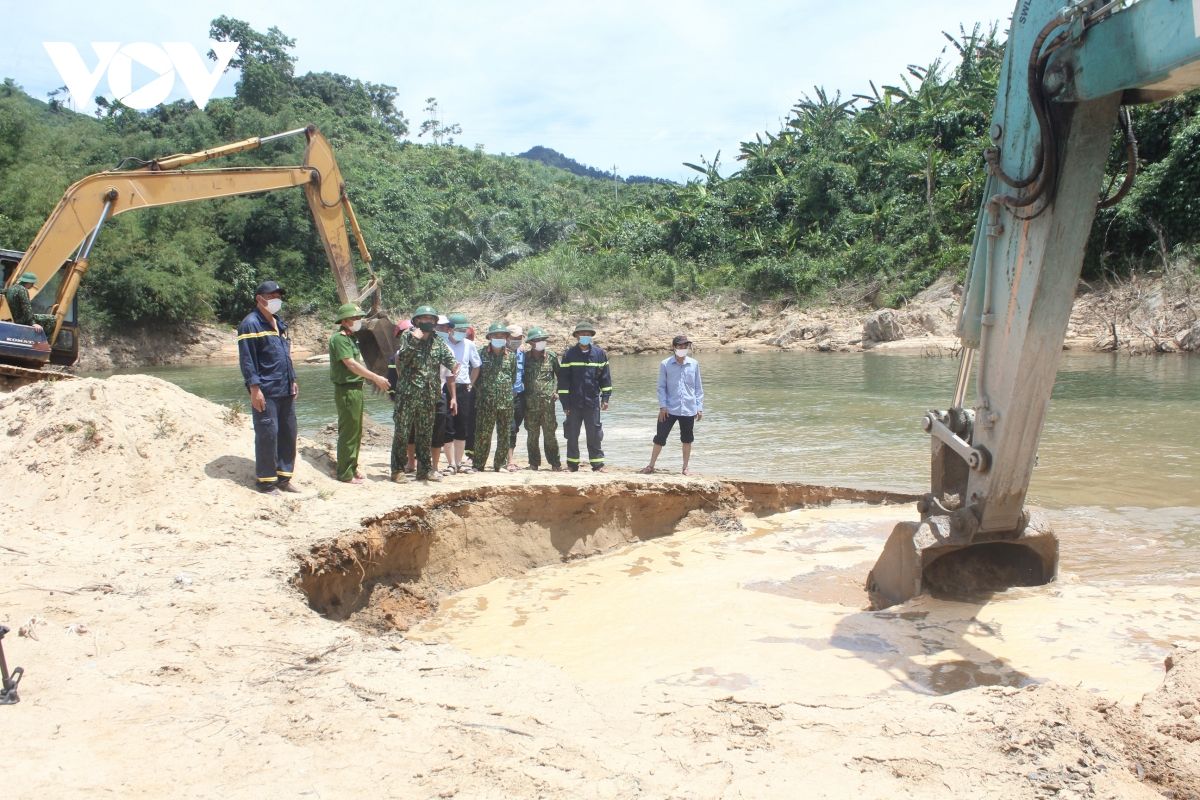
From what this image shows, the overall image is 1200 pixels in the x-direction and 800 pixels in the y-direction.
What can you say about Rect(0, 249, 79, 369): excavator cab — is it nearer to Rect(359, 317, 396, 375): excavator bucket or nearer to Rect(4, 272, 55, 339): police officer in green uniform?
Rect(4, 272, 55, 339): police officer in green uniform

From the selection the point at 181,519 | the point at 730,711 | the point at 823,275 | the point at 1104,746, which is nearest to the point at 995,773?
the point at 1104,746

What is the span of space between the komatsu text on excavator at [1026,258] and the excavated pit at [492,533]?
2.67 m

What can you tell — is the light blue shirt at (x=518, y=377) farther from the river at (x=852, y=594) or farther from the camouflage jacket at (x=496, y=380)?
the river at (x=852, y=594)

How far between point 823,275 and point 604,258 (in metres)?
9.36

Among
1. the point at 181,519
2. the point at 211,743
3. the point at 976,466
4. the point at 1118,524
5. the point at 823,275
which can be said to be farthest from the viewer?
the point at 823,275

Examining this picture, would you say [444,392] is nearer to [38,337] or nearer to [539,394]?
[539,394]

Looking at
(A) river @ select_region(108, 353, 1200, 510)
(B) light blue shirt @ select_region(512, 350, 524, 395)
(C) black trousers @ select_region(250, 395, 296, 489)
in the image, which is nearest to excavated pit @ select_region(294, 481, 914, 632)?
(C) black trousers @ select_region(250, 395, 296, 489)

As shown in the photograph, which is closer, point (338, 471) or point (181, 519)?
point (181, 519)

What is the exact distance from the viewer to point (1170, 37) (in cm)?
383

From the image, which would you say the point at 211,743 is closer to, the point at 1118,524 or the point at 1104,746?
the point at 1104,746

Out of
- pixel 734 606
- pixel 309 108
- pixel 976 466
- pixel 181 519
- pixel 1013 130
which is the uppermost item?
pixel 309 108

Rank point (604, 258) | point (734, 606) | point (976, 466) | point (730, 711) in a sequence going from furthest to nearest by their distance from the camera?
point (604, 258)
point (734, 606)
point (976, 466)
point (730, 711)

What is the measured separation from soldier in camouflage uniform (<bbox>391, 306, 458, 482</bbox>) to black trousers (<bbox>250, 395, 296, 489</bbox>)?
1.07m

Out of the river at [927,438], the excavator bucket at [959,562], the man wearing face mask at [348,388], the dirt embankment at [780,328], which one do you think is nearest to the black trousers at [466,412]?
the man wearing face mask at [348,388]
